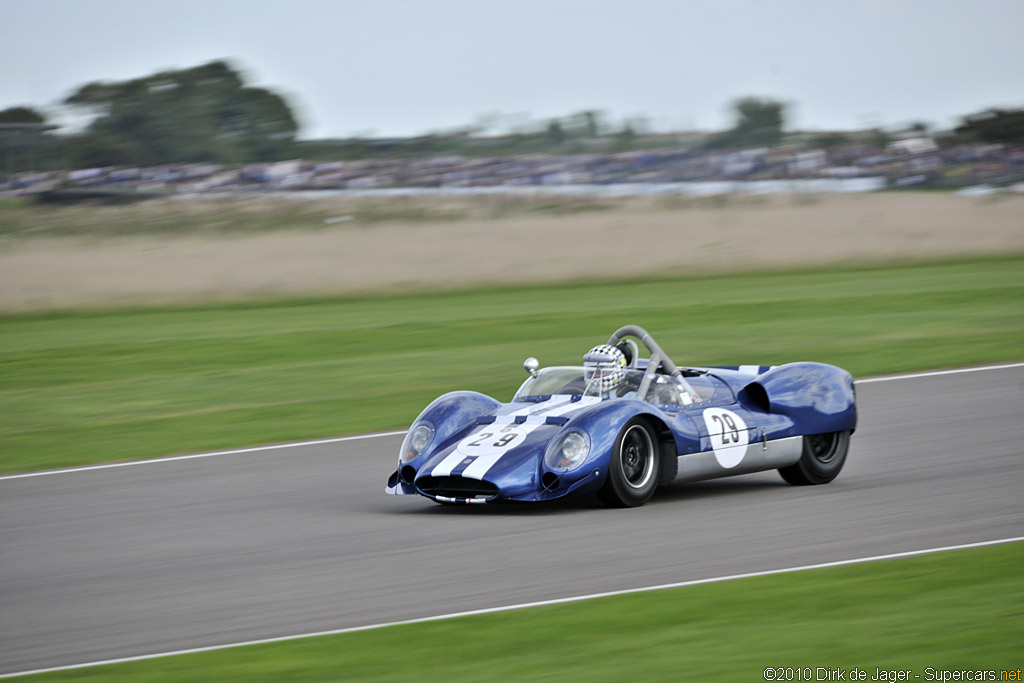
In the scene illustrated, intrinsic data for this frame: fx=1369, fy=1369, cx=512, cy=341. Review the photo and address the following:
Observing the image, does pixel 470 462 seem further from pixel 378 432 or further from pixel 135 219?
pixel 135 219

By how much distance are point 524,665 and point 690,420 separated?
4.10 metres

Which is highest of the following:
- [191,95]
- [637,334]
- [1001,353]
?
[191,95]

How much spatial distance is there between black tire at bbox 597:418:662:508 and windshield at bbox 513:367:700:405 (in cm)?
55

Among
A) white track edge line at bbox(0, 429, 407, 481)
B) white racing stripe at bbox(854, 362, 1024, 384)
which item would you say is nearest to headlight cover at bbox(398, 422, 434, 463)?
white track edge line at bbox(0, 429, 407, 481)

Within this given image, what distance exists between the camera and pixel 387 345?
20.5 metres

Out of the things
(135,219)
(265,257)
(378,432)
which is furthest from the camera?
(135,219)

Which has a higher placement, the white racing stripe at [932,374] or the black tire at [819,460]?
the black tire at [819,460]

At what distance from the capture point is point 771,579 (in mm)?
7094

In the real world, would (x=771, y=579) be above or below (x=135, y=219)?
below

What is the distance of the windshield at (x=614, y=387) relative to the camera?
9.78 meters

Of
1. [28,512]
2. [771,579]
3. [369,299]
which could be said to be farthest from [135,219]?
[771,579]

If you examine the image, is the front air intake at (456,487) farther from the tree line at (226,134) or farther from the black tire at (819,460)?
the tree line at (226,134)

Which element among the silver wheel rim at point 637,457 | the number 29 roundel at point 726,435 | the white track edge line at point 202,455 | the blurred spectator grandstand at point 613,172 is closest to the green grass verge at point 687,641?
the silver wheel rim at point 637,457

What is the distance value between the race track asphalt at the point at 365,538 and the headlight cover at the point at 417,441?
1.27ft
